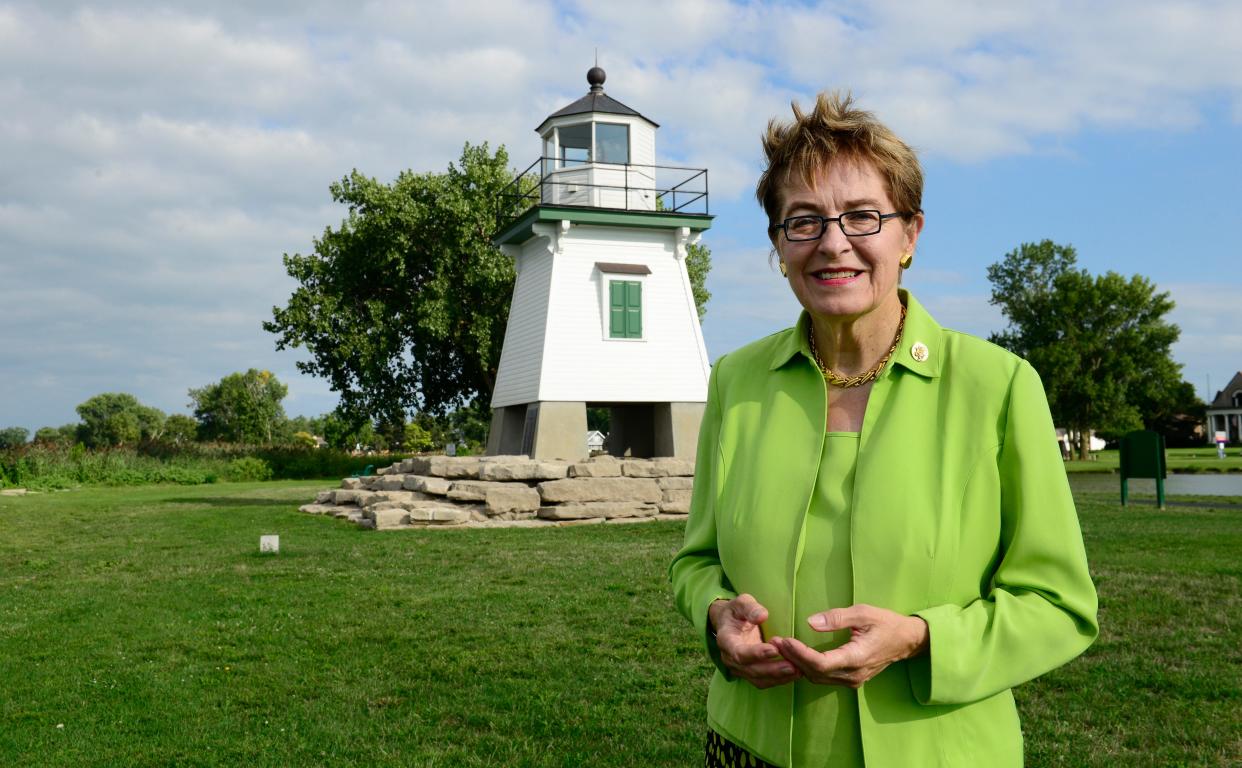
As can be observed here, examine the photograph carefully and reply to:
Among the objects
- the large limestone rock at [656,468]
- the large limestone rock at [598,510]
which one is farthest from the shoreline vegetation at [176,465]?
the large limestone rock at [656,468]

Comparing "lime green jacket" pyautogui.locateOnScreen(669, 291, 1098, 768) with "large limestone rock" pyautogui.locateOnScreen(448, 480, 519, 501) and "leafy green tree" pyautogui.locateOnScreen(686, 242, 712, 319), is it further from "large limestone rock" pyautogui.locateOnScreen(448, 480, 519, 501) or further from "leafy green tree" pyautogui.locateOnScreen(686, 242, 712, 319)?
"leafy green tree" pyautogui.locateOnScreen(686, 242, 712, 319)

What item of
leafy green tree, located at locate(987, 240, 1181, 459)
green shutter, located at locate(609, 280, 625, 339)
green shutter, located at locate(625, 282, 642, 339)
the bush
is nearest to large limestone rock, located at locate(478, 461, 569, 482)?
green shutter, located at locate(609, 280, 625, 339)

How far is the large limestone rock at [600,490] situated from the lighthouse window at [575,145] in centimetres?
838

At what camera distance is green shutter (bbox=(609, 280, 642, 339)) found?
24.4 metres

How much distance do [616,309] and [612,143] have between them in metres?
4.06

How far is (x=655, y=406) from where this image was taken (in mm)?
26094

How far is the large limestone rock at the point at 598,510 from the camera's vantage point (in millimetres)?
20094

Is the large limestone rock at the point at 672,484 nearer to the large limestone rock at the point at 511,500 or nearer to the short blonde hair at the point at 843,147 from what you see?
the large limestone rock at the point at 511,500

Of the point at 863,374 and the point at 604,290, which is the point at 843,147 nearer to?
the point at 863,374

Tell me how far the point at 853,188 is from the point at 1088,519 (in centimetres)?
1786

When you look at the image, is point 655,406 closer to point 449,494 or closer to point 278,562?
point 449,494

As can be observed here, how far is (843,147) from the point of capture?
2533 mm

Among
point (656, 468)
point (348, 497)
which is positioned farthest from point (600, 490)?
point (348, 497)

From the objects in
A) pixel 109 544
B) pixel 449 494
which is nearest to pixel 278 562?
pixel 109 544
